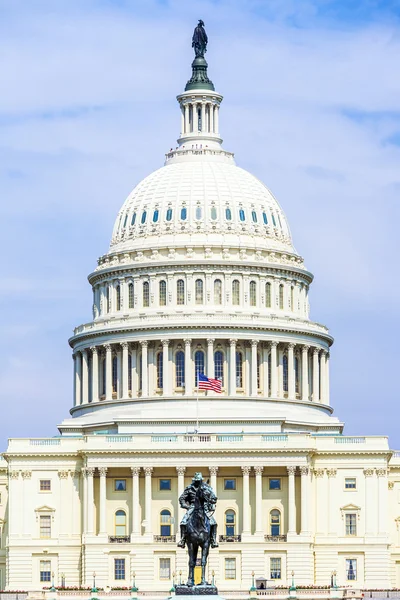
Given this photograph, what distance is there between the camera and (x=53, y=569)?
6752 inches

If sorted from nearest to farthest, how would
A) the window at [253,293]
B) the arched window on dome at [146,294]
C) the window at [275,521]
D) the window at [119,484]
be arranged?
the window at [275,521], the window at [119,484], the window at [253,293], the arched window on dome at [146,294]

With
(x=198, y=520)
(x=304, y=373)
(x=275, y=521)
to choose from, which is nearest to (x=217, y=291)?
(x=304, y=373)

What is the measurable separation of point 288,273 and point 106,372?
63.9 ft

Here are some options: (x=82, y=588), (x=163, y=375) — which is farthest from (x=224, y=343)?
(x=82, y=588)

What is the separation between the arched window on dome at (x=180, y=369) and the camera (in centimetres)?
18812

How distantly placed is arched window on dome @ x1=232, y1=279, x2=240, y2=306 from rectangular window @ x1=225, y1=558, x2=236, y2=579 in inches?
1190

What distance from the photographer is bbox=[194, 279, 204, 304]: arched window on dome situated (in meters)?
192

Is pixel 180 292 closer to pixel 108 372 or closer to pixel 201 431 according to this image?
pixel 108 372

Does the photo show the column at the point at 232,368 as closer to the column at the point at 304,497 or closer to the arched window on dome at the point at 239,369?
the arched window on dome at the point at 239,369

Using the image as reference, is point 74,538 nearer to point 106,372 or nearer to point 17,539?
point 17,539

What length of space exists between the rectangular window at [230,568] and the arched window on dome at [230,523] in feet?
8.72

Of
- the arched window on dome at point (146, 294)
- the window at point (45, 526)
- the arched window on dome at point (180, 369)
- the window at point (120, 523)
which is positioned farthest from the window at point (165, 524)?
the arched window on dome at point (146, 294)

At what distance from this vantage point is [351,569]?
563ft

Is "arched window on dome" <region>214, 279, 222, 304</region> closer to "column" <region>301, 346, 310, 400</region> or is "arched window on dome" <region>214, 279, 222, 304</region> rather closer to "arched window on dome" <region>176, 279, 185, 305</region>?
"arched window on dome" <region>176, 279, 185, 305</region>
